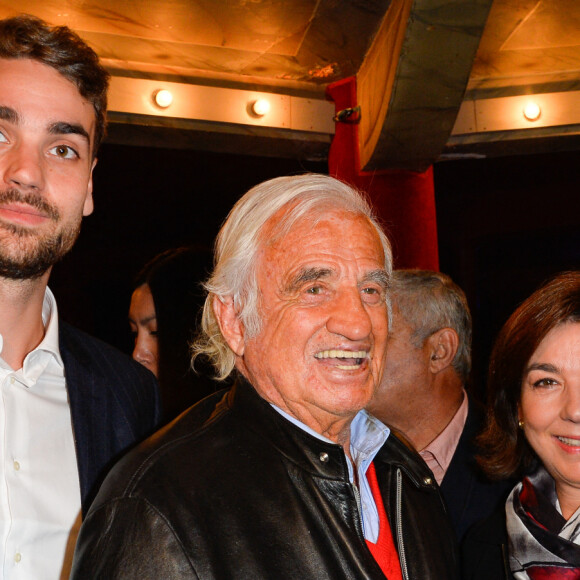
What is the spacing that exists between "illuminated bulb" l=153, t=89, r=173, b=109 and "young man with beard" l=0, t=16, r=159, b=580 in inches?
105

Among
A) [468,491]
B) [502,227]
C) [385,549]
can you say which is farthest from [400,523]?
[502,227]

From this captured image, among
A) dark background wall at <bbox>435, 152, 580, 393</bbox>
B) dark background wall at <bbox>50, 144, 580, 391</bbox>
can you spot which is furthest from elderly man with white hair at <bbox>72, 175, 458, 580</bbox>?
dark background wall at <bbox>435, 152, 580, 393</bbox>

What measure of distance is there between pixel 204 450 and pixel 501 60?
4.10m

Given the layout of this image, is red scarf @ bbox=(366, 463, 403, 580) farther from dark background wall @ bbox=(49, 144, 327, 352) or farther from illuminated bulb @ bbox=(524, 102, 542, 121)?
dark background wall @ bbox=(49, 144, 327, 352)

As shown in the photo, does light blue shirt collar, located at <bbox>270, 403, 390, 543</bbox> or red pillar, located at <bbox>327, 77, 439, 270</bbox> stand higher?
red pillar, located at <bbox>327, 77, 439, 270</bbox>

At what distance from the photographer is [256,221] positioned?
157 cm

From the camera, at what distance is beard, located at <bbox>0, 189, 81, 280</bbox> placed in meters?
1.60

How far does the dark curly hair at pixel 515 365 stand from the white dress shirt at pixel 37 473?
124 cm

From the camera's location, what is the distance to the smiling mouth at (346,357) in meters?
1.48

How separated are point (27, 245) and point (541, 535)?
1526mm

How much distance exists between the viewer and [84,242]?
8156 millimetres

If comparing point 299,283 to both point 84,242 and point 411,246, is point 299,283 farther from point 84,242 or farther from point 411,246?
point 84,242

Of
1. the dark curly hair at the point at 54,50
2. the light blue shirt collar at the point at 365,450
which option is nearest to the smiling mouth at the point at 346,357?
the light blue shirt collar at the point at 365,450

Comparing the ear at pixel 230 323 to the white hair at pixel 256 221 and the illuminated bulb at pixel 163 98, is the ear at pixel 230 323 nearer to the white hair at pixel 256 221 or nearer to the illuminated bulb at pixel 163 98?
the white hair at pixel 256 221
